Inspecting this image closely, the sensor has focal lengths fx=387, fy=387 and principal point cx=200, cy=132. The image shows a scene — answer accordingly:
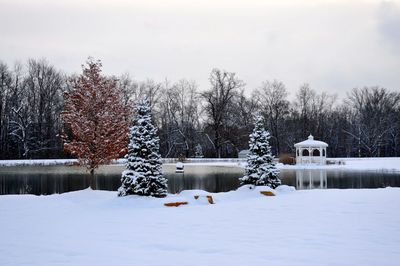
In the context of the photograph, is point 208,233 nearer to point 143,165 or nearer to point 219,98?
point 143,165

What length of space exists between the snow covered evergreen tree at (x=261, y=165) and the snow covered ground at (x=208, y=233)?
3.68 meters

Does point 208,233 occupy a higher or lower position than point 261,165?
lower

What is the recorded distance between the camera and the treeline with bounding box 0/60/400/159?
55.0 m

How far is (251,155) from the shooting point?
1667cm

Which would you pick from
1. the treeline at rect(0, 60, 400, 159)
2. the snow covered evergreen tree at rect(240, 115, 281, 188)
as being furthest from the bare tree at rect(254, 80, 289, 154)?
the snow covered evergreen tree at rect(240, 115, 281, 188)

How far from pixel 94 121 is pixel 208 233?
12.0 m

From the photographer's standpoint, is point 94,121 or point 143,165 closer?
point 143,165

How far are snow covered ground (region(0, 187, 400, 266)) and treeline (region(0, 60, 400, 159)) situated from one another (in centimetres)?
4454

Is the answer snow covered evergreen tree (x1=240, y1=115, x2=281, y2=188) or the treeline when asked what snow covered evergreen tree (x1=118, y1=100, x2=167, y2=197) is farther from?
the treeline

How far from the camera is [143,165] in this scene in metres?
14.3

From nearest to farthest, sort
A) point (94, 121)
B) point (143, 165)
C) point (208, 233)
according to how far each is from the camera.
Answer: point (208, 233), point (143, 165), point (94, 121)

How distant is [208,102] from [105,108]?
142ft

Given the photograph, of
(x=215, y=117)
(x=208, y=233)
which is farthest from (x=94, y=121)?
(x=215, y=117)

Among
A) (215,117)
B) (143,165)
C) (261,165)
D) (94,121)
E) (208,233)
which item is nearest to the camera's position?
(208,233)
